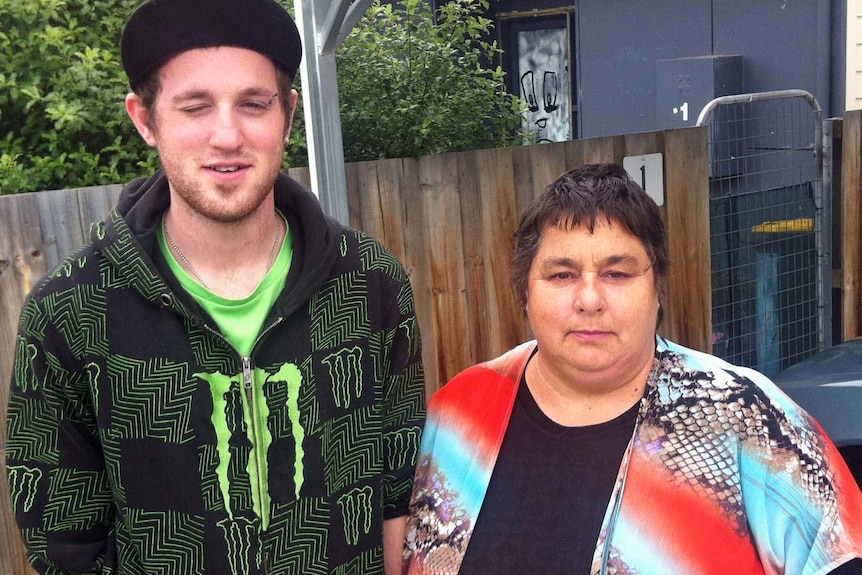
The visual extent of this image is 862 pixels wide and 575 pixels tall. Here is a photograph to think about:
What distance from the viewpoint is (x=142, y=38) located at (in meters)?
1.98

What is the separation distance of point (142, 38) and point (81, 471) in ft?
2.96

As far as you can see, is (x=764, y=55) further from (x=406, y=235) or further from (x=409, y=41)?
(x=406, y=235)

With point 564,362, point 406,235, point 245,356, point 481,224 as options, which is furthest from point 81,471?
point 481,224

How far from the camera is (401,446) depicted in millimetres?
2383

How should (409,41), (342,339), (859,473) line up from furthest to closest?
(409,41), (859,473), (342,339)

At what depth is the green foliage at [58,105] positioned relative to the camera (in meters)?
3.80

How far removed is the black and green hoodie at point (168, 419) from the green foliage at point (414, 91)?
2509mm

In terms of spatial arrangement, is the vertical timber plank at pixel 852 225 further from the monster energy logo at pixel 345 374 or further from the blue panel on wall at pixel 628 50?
the monster energy logo at pixel 345 374

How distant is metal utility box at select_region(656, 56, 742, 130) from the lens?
763 centimetres

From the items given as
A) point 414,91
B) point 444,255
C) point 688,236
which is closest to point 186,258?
point 444,255

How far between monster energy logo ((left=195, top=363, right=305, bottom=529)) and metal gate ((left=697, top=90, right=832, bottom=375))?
12.6ft

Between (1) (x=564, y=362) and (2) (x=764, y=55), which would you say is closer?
(1) (x=564, y=362)

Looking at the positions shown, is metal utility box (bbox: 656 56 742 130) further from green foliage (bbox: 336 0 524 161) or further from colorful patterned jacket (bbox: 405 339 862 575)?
colorful patterned jacket (bbox: 405 339 862 575)

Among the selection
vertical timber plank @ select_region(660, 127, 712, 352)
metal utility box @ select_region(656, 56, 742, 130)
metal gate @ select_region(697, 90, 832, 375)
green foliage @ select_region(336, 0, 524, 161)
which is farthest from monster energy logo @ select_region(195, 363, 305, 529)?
metal utility box @ select_region(656, 56, 742, 130)
